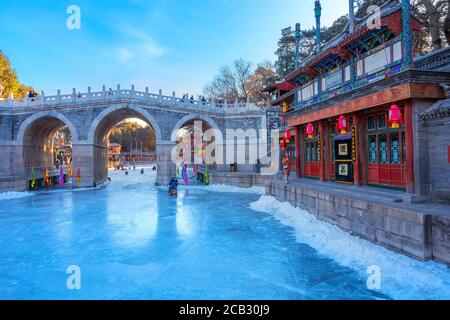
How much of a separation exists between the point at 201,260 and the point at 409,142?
6.15 m

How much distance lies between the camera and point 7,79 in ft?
123

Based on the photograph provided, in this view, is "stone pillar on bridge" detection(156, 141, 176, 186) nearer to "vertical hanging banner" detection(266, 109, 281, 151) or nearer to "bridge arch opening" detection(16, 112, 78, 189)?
"bridge arch opening" detection(16, 112, 78, 189)

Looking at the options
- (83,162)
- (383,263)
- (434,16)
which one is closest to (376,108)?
(383,263)

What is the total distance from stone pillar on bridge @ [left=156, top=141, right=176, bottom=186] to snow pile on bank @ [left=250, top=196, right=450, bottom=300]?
1586 centimetres

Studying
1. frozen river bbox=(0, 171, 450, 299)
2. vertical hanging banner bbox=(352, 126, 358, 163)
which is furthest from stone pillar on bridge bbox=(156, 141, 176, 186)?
vertical hanging banner bbox=(352, 126, 358, 163)

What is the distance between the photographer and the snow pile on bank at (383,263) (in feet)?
16.5

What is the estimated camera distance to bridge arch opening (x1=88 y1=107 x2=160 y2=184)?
953 inches

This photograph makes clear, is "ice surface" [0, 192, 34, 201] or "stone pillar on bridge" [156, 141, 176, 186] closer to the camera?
"ice surface" [0, 192, 34, 201]

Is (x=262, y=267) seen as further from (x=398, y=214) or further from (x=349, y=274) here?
(x=398, y=214)

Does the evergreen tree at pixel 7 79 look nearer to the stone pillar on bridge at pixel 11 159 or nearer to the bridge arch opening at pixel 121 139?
the bridge arch opening at pixel 121 139

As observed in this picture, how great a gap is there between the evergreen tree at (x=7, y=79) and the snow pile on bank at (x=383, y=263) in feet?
135

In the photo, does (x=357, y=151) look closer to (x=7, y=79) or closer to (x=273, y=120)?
(x=273, y=120)

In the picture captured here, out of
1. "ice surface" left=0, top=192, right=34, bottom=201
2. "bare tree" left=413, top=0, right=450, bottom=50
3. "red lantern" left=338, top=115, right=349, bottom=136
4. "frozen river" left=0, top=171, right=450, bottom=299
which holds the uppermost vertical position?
"bare tree" left=413, top=0, right=450, bottom=50
